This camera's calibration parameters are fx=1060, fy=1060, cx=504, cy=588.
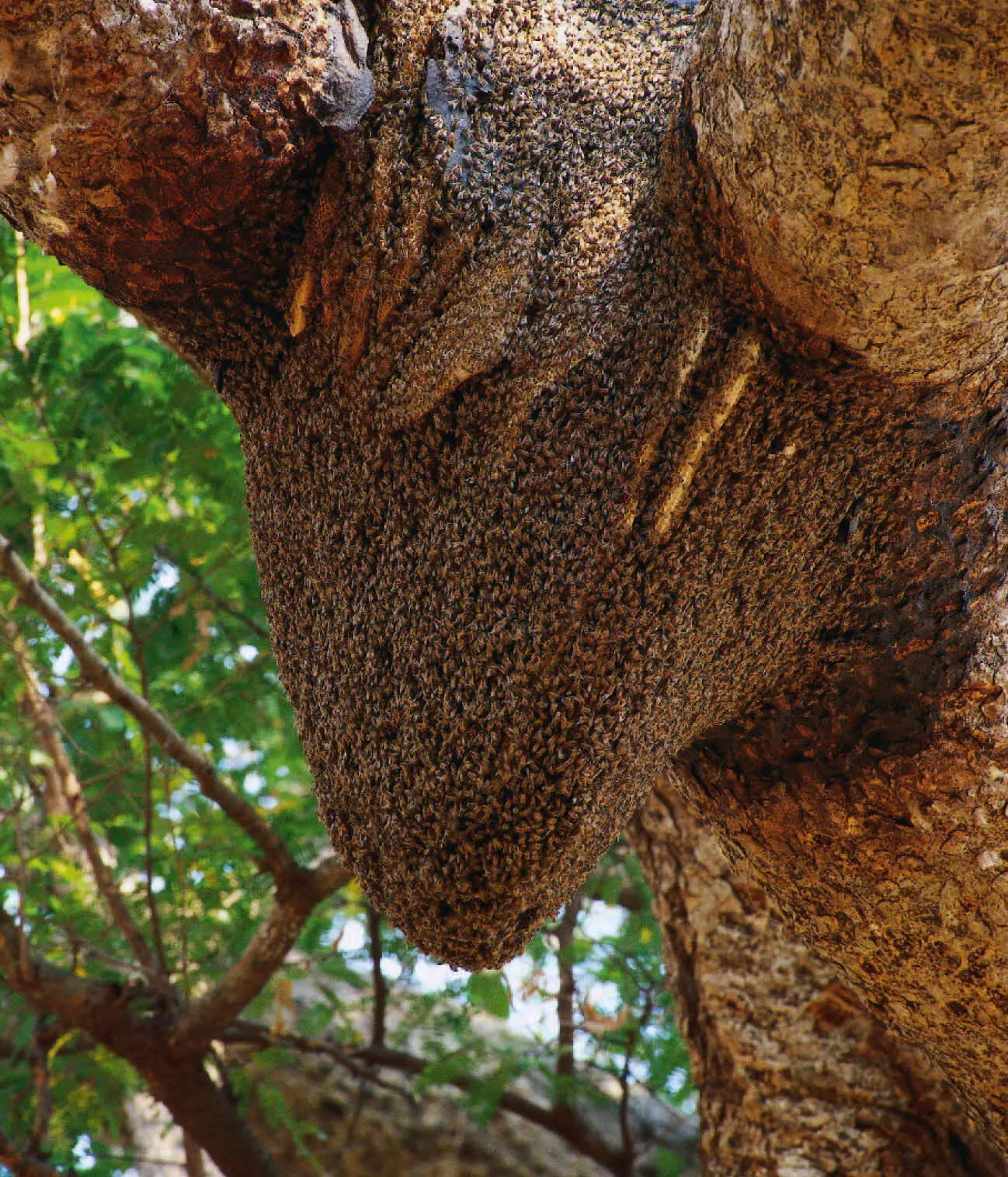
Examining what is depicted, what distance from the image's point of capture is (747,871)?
5.56ft

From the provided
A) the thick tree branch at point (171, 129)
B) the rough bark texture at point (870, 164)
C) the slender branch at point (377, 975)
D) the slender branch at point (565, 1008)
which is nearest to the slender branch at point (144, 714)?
the slender branch at point (377, 975)

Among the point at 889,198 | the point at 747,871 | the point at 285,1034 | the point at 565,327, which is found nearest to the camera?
the point at 889,198

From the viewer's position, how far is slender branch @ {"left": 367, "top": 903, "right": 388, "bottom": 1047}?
353 cm

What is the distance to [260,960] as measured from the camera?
303 cm

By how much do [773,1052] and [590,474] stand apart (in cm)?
186

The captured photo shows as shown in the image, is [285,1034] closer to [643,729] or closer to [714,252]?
[643,729]

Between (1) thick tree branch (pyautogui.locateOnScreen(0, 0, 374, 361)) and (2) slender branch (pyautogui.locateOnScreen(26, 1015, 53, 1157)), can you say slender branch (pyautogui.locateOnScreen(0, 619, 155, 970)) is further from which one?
(1) thick tree branch (pyautogui.locateOnScreen(0, 0, 374, 361))

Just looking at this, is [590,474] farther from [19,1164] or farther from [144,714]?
[19,1164]

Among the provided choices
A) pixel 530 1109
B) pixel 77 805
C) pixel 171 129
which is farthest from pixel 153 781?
pixel 171 129

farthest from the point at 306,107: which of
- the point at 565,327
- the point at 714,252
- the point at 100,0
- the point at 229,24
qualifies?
the point at 714,252

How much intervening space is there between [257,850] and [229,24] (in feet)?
10.1

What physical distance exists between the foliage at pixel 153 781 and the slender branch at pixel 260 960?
12cm

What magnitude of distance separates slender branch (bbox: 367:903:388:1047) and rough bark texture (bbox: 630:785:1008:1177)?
1123mm

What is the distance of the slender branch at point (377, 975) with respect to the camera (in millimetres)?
3531
